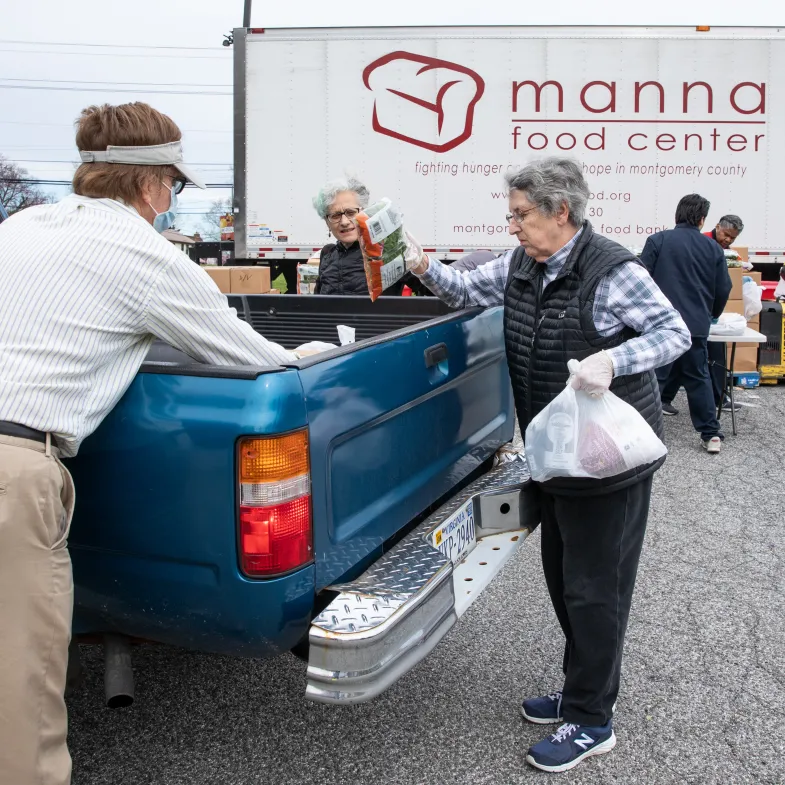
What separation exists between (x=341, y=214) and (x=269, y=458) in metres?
2.76

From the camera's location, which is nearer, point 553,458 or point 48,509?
point 48,509

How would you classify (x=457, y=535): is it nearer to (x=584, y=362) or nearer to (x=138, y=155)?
(x=584, y=362)

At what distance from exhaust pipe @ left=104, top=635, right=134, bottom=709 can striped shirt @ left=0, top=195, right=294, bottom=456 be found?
659mm

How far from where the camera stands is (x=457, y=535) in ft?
9.62

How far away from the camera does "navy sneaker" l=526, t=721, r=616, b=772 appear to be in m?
2.64

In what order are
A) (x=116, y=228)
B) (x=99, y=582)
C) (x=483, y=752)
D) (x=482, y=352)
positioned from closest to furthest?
(x=116, y=228), (x=99, y=582), (x=483, y=752), (x=482, y=352)

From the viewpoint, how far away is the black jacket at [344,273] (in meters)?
4.59

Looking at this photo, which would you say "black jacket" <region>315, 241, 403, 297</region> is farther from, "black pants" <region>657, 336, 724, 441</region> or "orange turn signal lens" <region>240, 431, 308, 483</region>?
"black pants" <region>657, 336, 724, 441</region>

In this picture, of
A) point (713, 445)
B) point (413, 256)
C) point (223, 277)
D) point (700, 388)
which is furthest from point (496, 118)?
point (413, 256)

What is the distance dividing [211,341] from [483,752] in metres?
1.61

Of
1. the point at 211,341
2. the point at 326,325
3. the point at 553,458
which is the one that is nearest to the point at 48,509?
the point at 211,341

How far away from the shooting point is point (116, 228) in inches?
83.7

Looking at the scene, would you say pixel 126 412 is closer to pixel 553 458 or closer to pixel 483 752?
pixel 553 458

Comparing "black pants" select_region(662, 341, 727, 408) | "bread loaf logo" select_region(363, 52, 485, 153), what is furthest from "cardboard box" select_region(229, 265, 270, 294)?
"black pants" select_region(662, 341, 727, 408)
